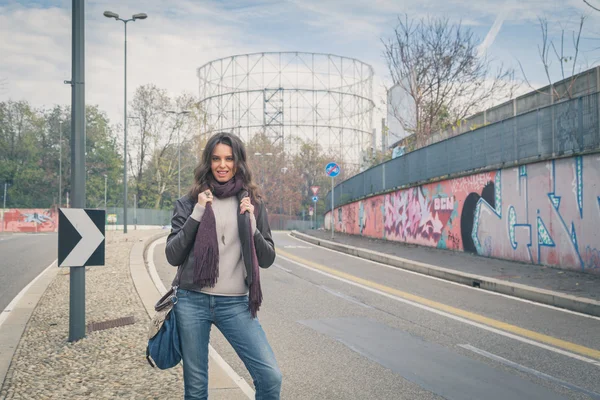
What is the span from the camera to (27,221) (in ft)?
170

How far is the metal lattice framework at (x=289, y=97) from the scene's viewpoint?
57.5 meters

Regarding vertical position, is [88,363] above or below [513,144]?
below

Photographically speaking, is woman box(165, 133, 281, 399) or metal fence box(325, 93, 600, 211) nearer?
woman box(165, 133, 281, 399)

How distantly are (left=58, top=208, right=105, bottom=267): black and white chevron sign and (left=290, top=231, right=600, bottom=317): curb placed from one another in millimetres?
6886

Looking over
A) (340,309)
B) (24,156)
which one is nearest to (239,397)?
(340,309)

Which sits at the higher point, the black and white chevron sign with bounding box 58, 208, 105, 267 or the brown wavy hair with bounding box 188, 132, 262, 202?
the brown wavy hair with bounding box 188, 132, 262, 202

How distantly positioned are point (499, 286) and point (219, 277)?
8754mm

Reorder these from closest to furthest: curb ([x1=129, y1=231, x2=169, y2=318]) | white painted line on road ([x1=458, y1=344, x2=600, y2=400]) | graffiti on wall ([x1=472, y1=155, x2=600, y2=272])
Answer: white painted line on road ([x1=458, y1=344, x2=600, y2=400]), curb ([x1=129, y1=231, x2=169, y2=318]), graffiti on wall ([x1=472, y1=155, x2=600, y2=272])

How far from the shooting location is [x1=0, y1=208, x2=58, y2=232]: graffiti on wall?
51031mm

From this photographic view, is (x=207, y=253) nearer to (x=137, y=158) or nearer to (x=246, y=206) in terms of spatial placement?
→ (x=246, y=206)

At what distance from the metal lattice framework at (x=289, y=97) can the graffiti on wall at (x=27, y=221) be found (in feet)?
55.8

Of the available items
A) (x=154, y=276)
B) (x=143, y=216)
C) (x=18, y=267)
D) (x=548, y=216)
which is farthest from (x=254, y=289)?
(x=143, y=216)

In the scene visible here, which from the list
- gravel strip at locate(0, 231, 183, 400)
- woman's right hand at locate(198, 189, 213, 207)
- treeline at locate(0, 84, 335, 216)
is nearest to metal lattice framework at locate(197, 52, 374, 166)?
treeline at locate(0, 84, 335, 216)

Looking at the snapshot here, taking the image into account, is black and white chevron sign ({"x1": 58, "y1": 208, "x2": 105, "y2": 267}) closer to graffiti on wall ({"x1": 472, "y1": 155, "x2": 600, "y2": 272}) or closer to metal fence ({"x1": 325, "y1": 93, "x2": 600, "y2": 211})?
graffiti on wall ({"x1": 472, "y1": 155, "x2": 600, "y2": 272})
